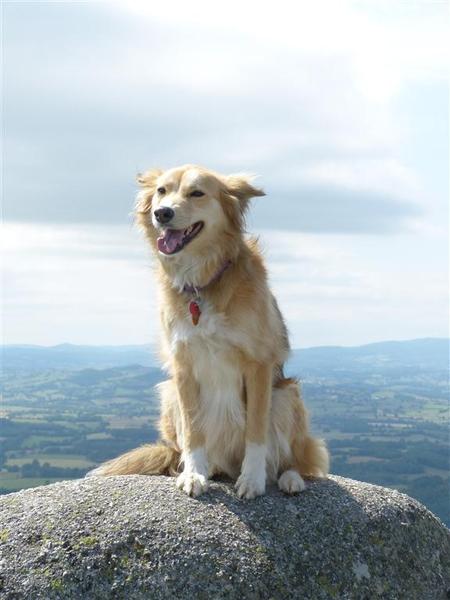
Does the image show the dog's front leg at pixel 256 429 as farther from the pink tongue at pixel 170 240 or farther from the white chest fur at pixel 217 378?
the pink tongue at pixel 170 240

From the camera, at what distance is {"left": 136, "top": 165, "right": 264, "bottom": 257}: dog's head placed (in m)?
9.06

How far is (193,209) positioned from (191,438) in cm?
276

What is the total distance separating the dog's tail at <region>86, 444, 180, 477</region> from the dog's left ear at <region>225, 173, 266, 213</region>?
11.1 ft

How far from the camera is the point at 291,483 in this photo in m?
9.70

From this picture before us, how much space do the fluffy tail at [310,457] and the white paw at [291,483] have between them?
389mm

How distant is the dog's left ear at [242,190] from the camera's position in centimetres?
949

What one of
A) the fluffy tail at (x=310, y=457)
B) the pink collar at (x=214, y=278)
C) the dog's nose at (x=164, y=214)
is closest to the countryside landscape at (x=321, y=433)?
the fluffy tail at (x=310, y=457)

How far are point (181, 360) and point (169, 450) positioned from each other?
5.54ft

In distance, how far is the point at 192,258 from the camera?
9367 millimetres

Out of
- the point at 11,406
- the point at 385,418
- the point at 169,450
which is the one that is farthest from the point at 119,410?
the point at 169,450

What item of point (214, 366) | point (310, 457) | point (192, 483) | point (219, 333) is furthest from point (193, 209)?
point (310, 457)

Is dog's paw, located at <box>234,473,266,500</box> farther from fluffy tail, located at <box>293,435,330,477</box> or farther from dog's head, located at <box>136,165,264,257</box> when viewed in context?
dog's head, located at <box>136,165,264,257</box>

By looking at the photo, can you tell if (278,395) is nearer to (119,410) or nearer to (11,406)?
(119,410)

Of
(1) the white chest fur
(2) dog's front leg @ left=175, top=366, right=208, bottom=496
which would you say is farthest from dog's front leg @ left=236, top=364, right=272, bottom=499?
(2) dog's front leg @ left=175, top=366, right=208, bottom=496
